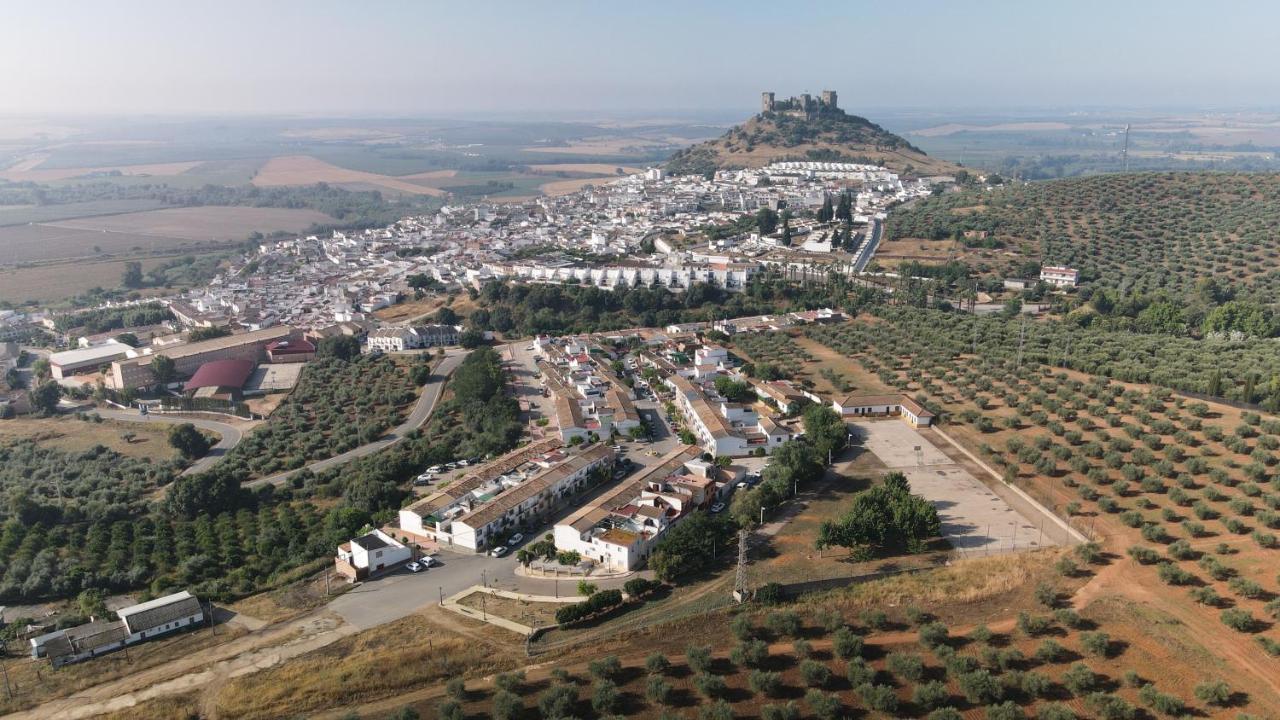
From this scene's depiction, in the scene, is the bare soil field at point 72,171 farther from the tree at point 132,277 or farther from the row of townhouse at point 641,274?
the row of townhouse at point 641,274

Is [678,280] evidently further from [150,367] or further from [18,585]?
[18,585]

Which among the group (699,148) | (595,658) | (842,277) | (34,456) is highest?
(699,148)

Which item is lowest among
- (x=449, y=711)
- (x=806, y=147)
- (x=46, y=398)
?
(x=46, y=398)

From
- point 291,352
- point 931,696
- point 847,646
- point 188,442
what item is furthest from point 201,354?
point 931,696

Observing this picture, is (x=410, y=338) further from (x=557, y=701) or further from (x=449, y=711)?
(x=557, y=701)

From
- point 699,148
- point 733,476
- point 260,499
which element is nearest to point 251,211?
point 699,148

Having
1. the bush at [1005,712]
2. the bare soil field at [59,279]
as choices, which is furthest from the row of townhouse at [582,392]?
the bare soil field at [59,279]
